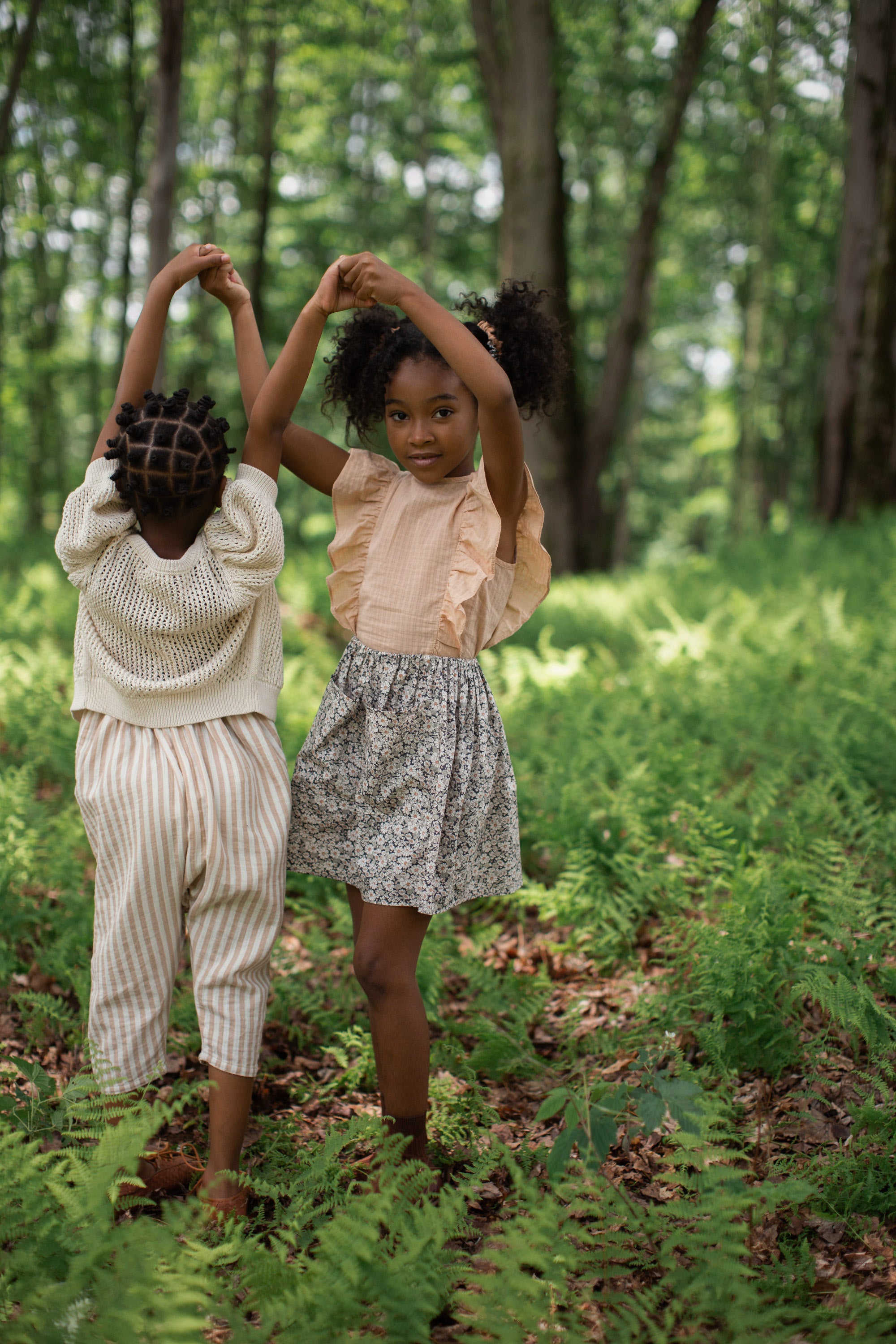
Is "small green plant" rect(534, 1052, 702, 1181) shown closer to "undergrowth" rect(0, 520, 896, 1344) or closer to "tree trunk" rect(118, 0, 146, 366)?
"undergrowth" rect(0, 520, 896, 1344)

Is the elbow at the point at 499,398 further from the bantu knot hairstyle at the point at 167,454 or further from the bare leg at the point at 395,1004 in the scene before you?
the bare leg at the point at 395,1004

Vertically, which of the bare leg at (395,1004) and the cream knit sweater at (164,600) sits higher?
the cream knit sweater at (164,600)

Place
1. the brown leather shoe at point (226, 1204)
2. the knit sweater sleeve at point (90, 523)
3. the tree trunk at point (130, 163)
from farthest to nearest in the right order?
the tree trunk at point (130, 163)
the knit sweater sleeve at point (90, 523)
the brown leather shoe at point (226, 1204)

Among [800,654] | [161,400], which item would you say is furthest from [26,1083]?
[800,654]

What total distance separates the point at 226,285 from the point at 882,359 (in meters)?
9.33

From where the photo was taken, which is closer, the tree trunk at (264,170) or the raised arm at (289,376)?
the raised arm at (289,376)

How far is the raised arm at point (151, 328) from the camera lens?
245 centimetres

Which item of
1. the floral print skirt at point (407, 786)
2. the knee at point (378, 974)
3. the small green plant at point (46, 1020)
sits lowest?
the small green plant at point (46, 1020)

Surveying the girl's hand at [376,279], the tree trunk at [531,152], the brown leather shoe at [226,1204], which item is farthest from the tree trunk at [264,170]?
the brown leather shoe at [226,1204]

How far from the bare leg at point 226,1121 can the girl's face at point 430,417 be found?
5.46 ft

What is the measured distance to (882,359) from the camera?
32.8 feet

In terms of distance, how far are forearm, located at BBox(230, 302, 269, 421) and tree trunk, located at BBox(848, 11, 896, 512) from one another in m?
9.24

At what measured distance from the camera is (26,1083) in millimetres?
2898

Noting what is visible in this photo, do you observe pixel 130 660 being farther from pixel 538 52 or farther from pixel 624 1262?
pixel 538 52
